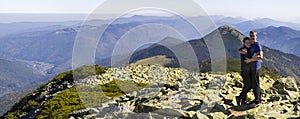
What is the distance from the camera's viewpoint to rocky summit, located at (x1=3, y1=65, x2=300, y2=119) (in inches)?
670

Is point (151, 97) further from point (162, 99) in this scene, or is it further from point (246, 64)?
point (246, 64)

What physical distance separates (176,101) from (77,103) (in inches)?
609

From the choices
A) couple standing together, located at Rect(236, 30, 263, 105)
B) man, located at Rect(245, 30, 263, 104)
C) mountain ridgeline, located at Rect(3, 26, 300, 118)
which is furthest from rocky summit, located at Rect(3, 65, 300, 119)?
couple standing together, located at Rect(236, 30, 263, 105)

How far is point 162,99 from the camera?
73.6 feet

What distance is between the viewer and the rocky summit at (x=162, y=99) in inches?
670

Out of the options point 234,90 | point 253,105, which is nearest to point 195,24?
point 234,90

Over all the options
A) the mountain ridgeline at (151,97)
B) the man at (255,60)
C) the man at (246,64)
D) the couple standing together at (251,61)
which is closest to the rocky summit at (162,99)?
the mountain ridgeline at (151,97)

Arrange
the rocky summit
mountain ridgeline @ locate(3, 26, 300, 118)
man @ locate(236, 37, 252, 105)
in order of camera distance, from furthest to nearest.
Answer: man @ locate(236, 37, 252, 105) < mountain ridgeline @ locate(3, 26, 300, 118) < the rocky summit

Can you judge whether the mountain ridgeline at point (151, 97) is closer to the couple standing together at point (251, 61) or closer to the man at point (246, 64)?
the couple standing together at point (251, 61)

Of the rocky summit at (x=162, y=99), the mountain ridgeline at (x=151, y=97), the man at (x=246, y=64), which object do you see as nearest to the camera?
the rocky summit at (x=162, y=99)

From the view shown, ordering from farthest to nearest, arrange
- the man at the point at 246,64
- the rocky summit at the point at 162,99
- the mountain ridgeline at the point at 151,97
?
1. the man at the point at 246,64
2. the mountain ridgeline at the point at 151,97
3. the rocky summit at the point at 162,99

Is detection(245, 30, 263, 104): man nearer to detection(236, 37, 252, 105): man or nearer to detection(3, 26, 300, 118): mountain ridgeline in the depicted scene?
detection(236, 37, 252, 105): man

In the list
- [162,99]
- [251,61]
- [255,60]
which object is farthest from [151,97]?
[255,60]

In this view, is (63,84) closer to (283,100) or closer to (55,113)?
(55,113)
